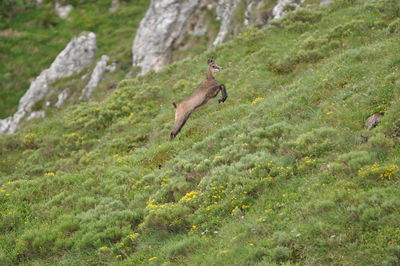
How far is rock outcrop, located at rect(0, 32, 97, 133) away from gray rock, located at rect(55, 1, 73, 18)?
28.8ft

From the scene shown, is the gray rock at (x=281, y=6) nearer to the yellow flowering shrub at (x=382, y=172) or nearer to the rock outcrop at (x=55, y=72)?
the rock outcrop at (x=55, y=72)

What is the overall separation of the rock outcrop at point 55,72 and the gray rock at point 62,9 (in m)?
8.77

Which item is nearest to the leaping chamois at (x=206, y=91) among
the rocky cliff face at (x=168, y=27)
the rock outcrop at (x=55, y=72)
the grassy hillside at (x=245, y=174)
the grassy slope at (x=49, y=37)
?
the grassy hillside at (x=245, y=174)

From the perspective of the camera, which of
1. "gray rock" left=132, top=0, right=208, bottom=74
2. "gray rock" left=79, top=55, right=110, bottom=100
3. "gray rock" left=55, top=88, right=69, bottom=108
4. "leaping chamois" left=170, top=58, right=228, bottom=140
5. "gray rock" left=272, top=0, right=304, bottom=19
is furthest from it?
"gray rock" left=132, top=0, right=208, bottom=74

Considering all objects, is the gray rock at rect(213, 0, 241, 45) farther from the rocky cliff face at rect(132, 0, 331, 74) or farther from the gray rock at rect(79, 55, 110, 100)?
the gray rock at rect(79, 55, 110, 100)

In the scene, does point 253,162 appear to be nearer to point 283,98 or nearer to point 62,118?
point 283,98

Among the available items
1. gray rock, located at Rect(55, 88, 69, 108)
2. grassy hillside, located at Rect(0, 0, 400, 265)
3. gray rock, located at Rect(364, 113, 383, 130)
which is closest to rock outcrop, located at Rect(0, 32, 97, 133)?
gray rock, located at Rect(55, 88, 69, 108)

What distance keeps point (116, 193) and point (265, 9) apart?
23.3 metres

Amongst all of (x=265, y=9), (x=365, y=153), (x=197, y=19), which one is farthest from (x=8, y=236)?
(x=197, y=19)

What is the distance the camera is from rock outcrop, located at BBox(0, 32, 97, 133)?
132 ft

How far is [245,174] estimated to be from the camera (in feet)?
45.0

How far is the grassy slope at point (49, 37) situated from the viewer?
44312 mm

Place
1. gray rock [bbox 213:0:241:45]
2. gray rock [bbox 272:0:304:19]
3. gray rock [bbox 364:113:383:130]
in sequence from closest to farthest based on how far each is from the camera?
gray rock [bbox 364:113:383:130], gray rock [bbox 272:0:304:19], gray rock [bbox 213:0:241:45]

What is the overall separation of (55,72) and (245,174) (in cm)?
3485
